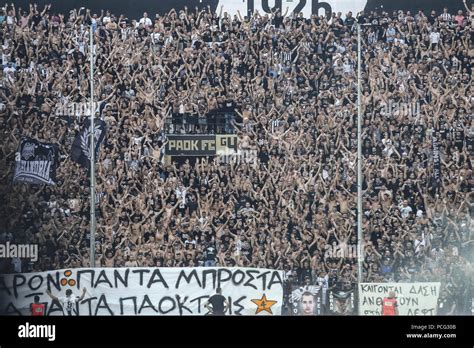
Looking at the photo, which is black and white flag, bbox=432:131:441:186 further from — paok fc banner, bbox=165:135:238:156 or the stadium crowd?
paok fc banner, bbox=165:135:238:156

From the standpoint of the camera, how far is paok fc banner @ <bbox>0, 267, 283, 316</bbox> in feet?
48.5

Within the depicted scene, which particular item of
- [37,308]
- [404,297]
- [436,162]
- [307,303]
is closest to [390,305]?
[404,297]

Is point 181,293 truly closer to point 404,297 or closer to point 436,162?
point 404,297

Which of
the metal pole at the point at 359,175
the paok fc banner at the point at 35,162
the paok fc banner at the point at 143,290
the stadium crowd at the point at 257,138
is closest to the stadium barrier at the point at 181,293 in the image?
the paok fc banner at the point at 143,290

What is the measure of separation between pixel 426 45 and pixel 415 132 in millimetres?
1687

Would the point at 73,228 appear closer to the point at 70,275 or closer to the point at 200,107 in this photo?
the point at 70,275

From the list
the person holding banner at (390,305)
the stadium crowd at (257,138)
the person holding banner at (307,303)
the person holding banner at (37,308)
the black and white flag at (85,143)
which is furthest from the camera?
the black and white flag at (85,143)

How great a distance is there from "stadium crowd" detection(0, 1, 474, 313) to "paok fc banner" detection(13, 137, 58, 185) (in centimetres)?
15

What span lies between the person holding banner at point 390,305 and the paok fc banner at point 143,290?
168cm

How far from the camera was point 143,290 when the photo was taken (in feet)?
49.0

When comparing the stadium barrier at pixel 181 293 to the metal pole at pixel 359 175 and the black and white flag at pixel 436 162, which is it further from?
the black and white flag at pixel 436 162

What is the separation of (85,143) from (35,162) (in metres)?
0.93

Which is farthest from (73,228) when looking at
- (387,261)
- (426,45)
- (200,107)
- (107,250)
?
(426,45)

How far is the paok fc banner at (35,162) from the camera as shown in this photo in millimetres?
15922
